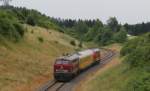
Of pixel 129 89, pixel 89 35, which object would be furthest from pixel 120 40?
pixel 129 89

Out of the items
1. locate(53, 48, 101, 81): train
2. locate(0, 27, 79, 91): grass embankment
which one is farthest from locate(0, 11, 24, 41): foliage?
locate(53, 48, 101, 81): train

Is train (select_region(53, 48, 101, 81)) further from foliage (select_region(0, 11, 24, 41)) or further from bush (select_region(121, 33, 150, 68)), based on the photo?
foliage (select_region(0, 11, 24, 41))

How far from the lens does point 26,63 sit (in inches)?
1746

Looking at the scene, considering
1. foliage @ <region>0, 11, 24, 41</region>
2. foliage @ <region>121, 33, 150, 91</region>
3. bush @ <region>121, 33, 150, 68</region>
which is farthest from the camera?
foliage @ <region>0, 11, 24, 41</region>

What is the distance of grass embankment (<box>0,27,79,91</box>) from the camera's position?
35562 millimetres

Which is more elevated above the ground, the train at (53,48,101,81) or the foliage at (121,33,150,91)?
the foliage at (121,33,150,91)

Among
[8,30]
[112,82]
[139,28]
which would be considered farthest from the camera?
[139,28]

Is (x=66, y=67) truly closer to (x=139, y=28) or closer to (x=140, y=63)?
(x=140, y=63)

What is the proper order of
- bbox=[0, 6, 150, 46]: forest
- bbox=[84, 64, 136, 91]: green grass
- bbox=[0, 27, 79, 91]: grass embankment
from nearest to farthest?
bbox=[84, 64, 136, 91]: green grass < bbox=[0, 27, 79, 91]: grass embankment < bbox=[0, 6, 150, 46]: forest

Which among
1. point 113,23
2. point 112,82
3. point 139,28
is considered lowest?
point 139,28

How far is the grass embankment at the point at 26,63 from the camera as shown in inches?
1400

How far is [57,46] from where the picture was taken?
6569cm

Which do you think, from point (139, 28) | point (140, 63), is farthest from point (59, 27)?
point (140, 63)

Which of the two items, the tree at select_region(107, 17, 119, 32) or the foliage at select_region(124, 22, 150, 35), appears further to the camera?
the foliage at select_region(124, 22, 150, 35)
